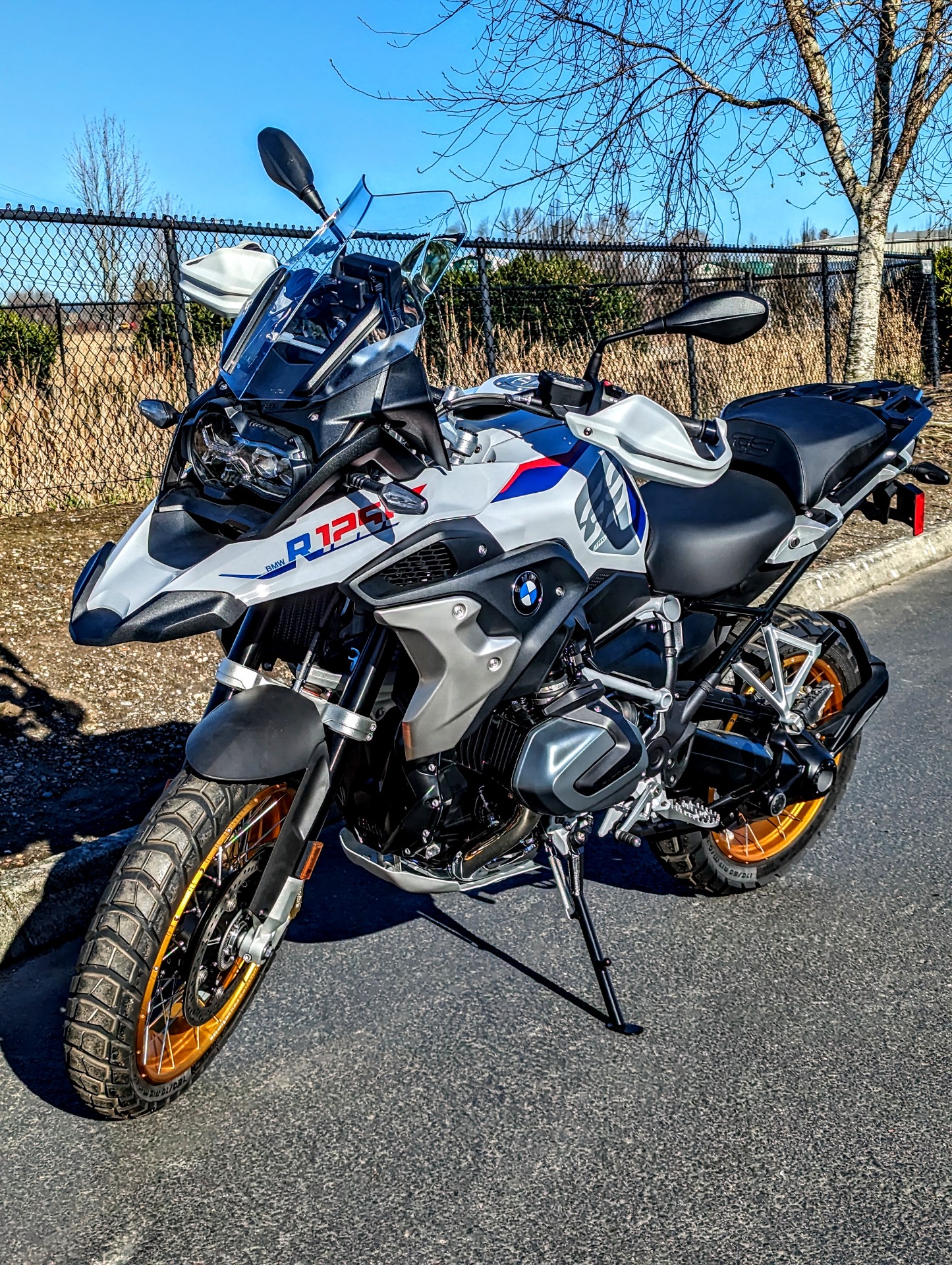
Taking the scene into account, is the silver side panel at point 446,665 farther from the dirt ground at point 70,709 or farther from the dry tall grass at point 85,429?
the dry tall grass at point 85,429

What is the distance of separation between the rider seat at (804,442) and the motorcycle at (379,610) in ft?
0.38

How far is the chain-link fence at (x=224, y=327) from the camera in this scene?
7492mm

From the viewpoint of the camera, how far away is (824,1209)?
7.39 ft

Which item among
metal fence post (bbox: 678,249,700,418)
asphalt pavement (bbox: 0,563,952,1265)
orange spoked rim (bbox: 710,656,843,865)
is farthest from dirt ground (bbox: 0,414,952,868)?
metal fence post (bbox: 678,249,700,418)

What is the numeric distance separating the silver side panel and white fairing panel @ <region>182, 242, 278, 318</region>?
78 cm

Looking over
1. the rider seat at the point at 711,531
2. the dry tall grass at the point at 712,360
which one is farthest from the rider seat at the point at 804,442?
the dry tall grass at the point at 712,360

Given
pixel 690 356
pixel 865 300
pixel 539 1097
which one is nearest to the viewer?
pixel 539 1097

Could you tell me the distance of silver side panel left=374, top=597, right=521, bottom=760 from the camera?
7.98 feet

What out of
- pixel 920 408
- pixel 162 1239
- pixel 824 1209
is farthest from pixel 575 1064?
pixel 920 408

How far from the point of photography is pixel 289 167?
245 cm

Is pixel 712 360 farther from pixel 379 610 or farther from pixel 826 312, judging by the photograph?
pixel 379 610

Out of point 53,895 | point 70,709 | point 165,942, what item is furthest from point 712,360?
point 165,942

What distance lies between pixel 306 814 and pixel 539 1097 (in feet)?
2.74

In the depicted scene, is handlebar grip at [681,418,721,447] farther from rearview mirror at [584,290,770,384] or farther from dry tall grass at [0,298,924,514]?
dry tall grass at [0,298,924,514]
